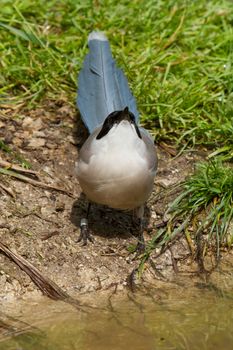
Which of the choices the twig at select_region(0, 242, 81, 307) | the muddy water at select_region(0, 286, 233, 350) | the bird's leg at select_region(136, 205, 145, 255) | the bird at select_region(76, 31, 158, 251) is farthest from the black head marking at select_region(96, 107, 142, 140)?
the muddy water at select_region(0, 286, 233, 350)

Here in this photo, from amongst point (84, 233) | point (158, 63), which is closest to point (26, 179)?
point (84, 233)

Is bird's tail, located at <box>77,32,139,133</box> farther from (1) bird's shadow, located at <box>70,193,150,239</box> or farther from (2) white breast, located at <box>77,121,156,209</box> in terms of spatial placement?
(2) white breast, located at <box>77,121,156,209</box>

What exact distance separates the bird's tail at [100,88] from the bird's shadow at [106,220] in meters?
0.57

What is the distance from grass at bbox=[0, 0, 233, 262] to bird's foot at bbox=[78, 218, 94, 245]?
1.52 ft

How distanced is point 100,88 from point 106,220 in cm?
101

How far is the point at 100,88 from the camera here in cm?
579

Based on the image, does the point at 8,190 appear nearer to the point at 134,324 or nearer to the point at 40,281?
the point at 40,281

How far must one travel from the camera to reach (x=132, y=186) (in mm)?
4793

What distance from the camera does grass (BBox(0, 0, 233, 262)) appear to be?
5.75m

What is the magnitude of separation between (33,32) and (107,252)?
2.08 m

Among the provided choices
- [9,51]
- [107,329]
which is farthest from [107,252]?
[9,51]

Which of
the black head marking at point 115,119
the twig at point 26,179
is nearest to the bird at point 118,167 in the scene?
the black head marking at point 115,119

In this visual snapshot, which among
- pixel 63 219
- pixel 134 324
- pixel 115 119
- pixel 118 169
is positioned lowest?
pixel 134 324

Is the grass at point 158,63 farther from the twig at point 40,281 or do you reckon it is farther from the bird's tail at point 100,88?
the twig at point 40,281
